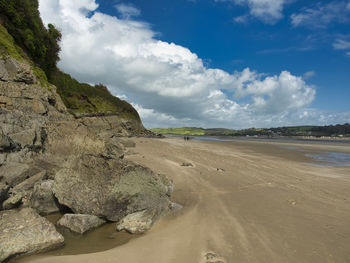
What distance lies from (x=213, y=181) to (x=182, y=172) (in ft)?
7.41

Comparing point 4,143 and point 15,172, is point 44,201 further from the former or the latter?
point 4,143

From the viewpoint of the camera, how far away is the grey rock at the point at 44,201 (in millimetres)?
6129

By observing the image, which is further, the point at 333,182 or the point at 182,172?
the point at 182,172

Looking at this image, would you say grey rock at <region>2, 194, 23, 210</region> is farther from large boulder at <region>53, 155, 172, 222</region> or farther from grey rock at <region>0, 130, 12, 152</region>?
grey rock at <region>0, 130, 12, 152</region>

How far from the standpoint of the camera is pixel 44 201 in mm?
6168

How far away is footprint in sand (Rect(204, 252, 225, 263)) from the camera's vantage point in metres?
3.85

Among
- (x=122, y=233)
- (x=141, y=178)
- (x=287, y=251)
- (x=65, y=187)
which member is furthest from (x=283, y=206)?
(x=65, y=187)

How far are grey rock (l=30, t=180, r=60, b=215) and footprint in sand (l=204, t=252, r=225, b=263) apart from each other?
5.02 m

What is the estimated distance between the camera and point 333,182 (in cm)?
1038

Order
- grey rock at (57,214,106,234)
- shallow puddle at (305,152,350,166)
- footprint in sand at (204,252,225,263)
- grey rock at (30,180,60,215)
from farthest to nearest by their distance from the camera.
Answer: shallow puddle at (305,152,350,166)
grey rock at (30,180,60,215)
grey rock at (57,214,106,234)
footprint in sand at (204,252,225,263)

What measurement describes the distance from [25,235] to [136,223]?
2.49 m

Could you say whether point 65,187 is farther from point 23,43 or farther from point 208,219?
point 23,43

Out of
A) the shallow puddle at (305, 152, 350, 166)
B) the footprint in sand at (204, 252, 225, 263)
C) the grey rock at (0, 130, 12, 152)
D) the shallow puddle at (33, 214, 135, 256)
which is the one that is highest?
the grey rock at (0, 130, 12, 152)

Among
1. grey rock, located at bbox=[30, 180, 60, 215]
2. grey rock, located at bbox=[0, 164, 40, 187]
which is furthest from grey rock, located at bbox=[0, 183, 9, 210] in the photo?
grey rock, located at bbox=[0, 164, 40, 187]
